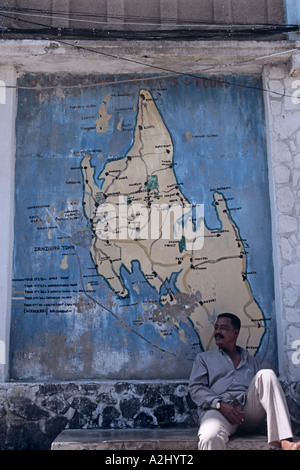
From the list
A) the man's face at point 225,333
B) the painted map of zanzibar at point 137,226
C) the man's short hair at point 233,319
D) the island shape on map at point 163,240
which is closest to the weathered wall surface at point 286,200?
the painted map of zanzibar at point 137,226

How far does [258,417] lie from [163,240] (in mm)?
2261

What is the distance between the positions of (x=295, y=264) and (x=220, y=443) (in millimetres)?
2348

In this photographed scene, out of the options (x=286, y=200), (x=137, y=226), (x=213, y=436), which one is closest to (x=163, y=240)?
(x=137, y=226)

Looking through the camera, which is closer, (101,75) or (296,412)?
(296,412)

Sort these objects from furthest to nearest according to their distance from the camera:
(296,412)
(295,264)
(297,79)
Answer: (297,79), (295,264), (296,412)

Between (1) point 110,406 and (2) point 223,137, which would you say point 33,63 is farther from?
(1) point 110,406

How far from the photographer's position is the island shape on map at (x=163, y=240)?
264 inches

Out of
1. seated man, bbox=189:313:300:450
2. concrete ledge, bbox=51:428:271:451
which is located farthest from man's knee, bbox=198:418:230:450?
concrete ledge, bbox=51:428:271:451

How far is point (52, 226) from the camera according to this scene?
6.95 m

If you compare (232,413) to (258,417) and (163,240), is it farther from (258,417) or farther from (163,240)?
(163,240)

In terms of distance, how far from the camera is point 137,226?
6.93 meters
